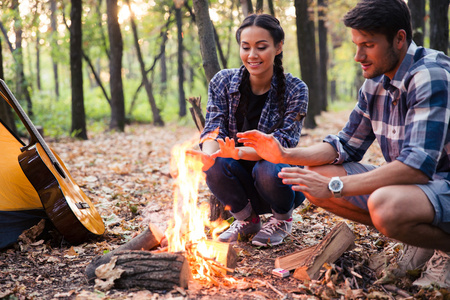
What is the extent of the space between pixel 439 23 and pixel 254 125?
20.9ft

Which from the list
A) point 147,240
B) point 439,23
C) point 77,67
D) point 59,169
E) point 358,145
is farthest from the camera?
point 77,67

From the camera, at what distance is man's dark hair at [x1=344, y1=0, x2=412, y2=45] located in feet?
7.66

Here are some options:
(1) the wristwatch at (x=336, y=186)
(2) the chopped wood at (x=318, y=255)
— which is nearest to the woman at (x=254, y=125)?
(2) the chopped wood at (x=318, y=255)

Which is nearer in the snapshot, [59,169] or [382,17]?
[382,17]

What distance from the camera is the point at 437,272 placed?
7.83 ft

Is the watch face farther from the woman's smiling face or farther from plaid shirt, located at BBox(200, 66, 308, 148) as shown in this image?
the woman's smiling face

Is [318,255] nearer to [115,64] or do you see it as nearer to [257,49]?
[257,49]

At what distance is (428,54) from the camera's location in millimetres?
2414

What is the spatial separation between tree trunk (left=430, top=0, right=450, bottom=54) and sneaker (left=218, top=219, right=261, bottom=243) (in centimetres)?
647

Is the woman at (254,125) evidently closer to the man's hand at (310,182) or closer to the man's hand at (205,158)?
the man's hand at (205,158)

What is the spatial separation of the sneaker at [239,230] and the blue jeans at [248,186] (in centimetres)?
9

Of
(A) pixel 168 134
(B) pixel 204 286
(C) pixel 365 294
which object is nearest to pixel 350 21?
(C) pixel 365 294

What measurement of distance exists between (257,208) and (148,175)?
3.09 meters

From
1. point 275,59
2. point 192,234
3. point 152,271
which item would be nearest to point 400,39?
point 275,59
